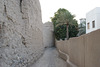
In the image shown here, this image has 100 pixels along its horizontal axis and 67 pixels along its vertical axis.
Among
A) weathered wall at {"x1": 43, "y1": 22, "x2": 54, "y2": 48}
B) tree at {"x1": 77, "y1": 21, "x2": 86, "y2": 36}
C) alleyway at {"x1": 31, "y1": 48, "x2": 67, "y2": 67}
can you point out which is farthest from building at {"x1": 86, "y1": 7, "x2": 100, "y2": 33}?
alleyway at {"x1": 31, "y1": 48, "x2": 67, "y2": 67}

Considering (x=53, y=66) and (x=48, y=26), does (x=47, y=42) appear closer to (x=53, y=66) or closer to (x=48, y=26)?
(x=48, y=26)

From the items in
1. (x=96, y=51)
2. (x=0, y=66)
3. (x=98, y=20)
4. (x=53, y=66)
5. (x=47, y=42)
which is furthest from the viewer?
(x=47, y=42)

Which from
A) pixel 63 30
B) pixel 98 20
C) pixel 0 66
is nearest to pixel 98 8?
pixel 98 20

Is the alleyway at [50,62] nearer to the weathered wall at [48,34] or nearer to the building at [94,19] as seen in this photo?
the building at [94,19]

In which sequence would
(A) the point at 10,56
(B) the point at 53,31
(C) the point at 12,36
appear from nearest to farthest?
(A) the point at 10,56
(C) the point at 12,36
(B) the point at 53,31

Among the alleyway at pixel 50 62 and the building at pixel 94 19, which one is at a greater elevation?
the building at pixel 94 19

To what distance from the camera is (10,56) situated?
4238mm

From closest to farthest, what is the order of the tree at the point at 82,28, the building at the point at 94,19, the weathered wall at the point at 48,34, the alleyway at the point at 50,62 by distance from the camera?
the alleyway at the point at 50,62, the building at the point at 94,19, the weathered wall at the point at 48,34, the tree at the point at 82,28

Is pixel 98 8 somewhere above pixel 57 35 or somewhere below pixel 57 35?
above

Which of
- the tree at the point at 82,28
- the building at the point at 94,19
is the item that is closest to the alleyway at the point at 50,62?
the building at the point at 94,19

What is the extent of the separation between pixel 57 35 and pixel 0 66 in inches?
950

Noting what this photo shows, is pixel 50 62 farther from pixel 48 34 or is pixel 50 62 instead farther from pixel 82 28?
pixel 82 28

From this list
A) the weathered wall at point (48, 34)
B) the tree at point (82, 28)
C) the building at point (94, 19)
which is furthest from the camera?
the tree at point (82, 28)

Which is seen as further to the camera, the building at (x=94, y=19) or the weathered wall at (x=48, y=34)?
the weathered wall at (x=48, y=34)
